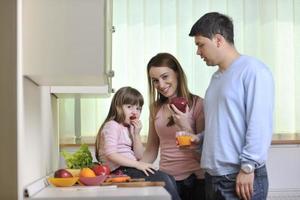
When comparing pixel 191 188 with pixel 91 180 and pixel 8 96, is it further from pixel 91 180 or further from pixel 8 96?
pixel 8 96

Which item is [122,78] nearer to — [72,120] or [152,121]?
[72,120]

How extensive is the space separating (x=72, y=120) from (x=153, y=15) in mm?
849

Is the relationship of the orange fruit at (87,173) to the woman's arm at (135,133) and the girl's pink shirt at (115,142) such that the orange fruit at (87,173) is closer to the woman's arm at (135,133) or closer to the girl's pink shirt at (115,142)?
the girl's pink shirt at (115,142)

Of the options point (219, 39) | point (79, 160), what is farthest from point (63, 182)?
point (219, 39)

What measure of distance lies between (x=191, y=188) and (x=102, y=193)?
2.11 ft

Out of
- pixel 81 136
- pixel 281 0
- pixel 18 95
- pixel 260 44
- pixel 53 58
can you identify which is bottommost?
pixel 81 136

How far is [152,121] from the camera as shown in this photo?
7.45ft

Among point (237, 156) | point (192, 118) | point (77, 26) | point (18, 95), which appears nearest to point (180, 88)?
point (192, 118)

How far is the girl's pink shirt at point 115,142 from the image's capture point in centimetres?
221

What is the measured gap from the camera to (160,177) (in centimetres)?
204

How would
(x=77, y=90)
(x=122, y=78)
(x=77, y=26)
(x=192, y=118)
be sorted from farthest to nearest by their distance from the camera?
(x=122, y=78) → (x=77, y=90) → (x=192, y=118) → (x=77, y=26)

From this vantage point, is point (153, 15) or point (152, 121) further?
point (153, 15)

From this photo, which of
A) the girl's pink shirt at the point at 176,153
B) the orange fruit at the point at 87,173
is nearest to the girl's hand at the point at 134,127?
the girl's pink shirt at the point at 176,153

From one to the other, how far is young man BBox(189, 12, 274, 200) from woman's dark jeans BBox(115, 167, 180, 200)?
134mm
